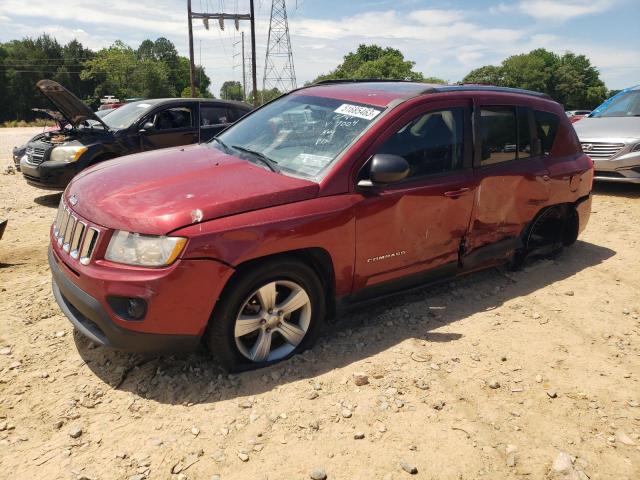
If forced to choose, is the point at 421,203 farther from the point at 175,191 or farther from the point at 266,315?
the point at 175,191

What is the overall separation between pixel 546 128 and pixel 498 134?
31.4 inches

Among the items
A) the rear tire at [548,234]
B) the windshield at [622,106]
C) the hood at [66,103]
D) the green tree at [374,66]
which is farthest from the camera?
the green tree at [374,66]

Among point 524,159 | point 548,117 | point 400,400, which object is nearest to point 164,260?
point 400,400

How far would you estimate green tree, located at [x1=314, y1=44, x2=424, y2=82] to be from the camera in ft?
189

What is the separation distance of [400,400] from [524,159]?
2496 mm

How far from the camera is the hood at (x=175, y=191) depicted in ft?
8.31

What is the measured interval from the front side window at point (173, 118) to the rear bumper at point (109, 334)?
17.6 feet

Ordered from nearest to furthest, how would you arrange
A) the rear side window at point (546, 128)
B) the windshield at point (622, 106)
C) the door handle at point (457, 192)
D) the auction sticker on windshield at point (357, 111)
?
the auction sticker on windshield at point (357, 111) → the door handle at point (457, 192) → the rear side window at point (546, 128) → the windshield at point (622, 106)

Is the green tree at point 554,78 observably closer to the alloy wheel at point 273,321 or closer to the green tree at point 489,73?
the green tree at point 489,73

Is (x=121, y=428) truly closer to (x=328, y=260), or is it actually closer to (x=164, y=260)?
(x=164, y=260)

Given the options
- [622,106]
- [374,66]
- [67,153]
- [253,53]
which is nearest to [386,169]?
[67,153]

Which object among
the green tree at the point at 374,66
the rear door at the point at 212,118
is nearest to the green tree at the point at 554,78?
the green tree at the point at 374,66

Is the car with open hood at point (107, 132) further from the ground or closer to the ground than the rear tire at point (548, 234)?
further from the ground


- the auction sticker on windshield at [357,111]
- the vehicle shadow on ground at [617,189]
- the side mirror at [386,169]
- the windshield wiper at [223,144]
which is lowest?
the vehicle shadow on ground at [617,189]
